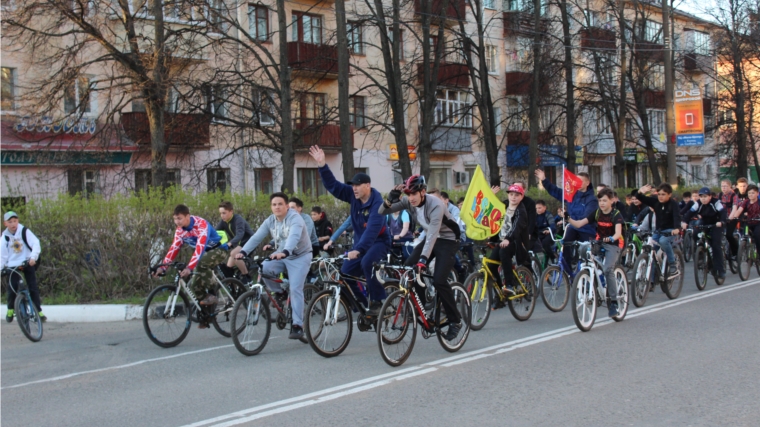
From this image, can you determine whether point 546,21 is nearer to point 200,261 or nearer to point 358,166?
point 358,166

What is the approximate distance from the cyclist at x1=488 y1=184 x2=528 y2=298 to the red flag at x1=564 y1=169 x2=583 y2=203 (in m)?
1.51

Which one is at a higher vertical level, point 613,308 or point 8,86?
point 8,86

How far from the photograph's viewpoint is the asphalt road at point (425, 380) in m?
5.92

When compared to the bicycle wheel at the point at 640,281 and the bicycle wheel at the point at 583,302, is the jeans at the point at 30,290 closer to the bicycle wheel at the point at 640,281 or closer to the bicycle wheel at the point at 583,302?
the bicycle wheel at the point at 583,302

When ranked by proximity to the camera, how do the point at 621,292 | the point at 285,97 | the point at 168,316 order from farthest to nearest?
the point at 285,97 < the point at 621,292 < the point at 168,316

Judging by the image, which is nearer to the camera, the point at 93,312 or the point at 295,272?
the point at 295,272

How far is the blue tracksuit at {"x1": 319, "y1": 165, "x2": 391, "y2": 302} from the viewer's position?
8.65 metres

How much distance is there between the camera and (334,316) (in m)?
8.30

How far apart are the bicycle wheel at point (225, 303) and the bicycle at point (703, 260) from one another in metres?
8.30

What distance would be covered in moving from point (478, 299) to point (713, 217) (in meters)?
7.22

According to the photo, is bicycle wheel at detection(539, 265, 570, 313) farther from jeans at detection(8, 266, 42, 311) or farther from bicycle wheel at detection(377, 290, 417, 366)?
jeans at detection(8, 266, 42, 311)

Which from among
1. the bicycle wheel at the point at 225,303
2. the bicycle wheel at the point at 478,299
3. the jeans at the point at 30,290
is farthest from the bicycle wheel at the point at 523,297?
the jeans at the point at 30,290

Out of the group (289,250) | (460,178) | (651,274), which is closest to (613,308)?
(651,274)

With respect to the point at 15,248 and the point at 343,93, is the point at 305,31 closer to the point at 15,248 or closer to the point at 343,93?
the point at 343,93
